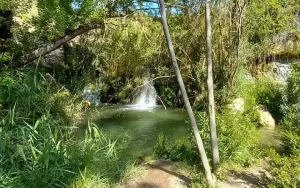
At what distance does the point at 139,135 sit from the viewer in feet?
26.7

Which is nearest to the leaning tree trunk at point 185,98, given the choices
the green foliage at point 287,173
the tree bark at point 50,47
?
the green foliage at point 287,173

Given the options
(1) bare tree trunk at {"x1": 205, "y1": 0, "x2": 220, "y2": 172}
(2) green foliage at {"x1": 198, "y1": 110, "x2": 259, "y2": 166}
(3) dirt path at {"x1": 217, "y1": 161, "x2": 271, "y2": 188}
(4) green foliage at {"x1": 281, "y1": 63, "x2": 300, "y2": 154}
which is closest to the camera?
(1) bare tree trunk at {"x1": 205, "y1": 0, "x2": 220, "y2": 172}

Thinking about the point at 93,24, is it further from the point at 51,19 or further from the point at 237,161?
the point at 237,161

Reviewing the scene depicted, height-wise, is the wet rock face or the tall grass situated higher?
the wet rock face

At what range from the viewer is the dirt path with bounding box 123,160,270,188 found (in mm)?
4094

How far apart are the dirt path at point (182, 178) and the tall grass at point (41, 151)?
346mm

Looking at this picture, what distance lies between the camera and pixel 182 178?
4.29 meters

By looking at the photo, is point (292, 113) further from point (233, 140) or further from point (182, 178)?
point (182, 178)

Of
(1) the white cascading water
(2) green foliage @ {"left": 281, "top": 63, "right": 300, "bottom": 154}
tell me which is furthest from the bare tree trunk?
(1) the white cascading water

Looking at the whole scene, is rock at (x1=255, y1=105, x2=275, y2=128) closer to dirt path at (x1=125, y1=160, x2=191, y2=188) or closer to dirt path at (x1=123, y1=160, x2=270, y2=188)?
dirt path at (x1=123, y1=160, x2=270, y2=188)

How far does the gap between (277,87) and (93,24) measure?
6634 mm

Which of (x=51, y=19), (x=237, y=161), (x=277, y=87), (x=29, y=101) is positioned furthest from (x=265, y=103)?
(x=29, y=101)

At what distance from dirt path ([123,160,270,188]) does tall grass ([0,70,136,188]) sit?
346mm

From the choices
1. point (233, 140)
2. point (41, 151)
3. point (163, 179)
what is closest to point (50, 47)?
point (41, 151)
